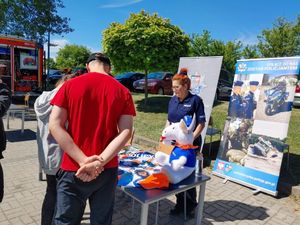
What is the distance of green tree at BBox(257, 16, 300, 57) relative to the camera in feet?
65.7

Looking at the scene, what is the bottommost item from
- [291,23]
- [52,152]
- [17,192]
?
[17,192]

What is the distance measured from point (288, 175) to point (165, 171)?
10.2ft

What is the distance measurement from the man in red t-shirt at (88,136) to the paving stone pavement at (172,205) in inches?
63.0

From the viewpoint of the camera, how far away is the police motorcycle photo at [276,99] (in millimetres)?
4406

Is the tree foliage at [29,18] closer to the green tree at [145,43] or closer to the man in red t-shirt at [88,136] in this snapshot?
the green tree at [145,43]

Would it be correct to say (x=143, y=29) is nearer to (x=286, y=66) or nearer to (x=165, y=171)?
(x=286, y=66)

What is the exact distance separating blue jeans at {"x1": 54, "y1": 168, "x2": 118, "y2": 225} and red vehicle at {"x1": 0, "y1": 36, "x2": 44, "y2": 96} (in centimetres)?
1099

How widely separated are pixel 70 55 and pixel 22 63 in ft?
123

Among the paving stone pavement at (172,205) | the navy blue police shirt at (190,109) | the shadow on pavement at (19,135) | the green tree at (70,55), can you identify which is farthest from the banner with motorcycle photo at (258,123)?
the green tree at (70,55)

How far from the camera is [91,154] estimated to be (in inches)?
75.4

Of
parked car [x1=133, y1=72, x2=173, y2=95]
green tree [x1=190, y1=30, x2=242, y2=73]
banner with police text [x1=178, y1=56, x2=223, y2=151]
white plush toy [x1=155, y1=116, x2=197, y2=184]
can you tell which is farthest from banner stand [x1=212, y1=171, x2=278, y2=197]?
green tree [x1=190, y1=30, x2=242, y2=73]

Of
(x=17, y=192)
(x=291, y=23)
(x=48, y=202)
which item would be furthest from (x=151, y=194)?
(x=291, y=23)

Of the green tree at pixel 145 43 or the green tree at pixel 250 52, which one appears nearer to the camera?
the green tree at pixel 145 43

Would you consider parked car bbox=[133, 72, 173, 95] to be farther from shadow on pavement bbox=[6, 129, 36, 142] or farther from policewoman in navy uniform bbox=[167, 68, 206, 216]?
policewoman in navy uniform bbox=[167, 68, 206, 216]
